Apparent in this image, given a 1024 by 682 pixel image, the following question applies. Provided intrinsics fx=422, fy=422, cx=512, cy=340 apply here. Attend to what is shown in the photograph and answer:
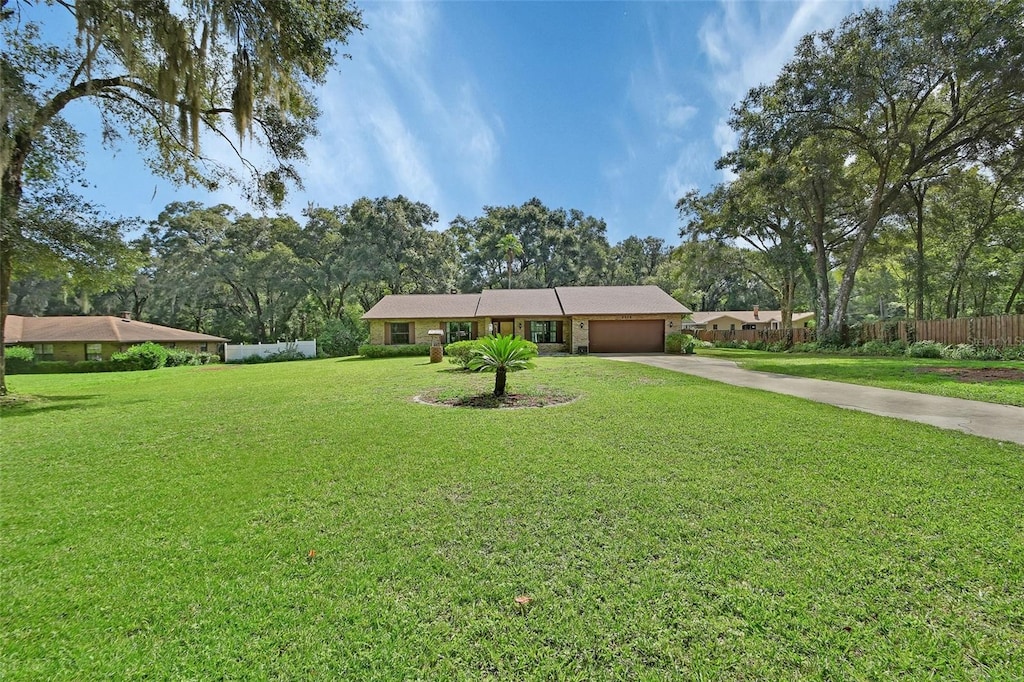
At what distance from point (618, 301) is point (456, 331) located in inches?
398

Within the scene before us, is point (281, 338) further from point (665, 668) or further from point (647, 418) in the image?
point (665, 668)

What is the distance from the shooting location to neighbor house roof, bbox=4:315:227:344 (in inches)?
993

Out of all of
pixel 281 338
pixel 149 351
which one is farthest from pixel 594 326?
pixel 281 338

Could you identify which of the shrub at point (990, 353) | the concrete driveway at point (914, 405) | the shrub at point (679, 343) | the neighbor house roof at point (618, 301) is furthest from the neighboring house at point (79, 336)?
the shrub at point (990, 353)

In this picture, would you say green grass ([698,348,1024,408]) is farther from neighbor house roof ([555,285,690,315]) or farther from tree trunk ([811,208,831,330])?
tree trunk ([811,208,831,330])

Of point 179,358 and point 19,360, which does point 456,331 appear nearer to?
point 179,358

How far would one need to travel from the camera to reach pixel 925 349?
16.7 m

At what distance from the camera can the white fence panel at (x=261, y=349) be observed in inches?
1110

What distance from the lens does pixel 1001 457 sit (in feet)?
14.4

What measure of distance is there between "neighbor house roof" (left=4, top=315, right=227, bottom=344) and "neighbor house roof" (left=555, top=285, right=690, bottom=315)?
26470 millimetres

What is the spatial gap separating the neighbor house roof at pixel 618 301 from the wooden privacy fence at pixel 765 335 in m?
7.54

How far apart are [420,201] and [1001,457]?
3635 centimetres

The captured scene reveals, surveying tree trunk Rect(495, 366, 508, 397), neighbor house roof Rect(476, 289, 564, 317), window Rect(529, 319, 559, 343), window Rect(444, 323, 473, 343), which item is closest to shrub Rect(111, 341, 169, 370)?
window Rect(444, 323, 473, 343)

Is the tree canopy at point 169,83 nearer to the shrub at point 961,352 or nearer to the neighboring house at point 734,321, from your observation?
the shrub at point 961,352
